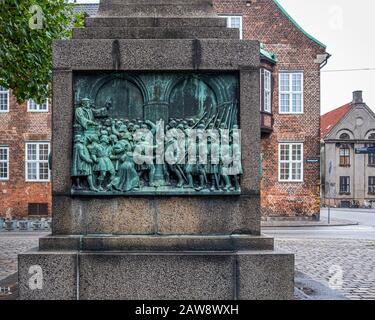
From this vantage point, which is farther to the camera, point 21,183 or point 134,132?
point 21,183

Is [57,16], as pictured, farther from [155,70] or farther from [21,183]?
[21,183]

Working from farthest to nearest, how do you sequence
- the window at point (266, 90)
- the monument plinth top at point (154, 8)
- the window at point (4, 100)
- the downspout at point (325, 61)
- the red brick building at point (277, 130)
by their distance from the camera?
the downspout at point (325, 61), the window at point (4, 100), the red brick building at point (277, 130), the window at point (266, 90), the monument plinth top at point (154, 8)

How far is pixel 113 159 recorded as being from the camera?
285 inches

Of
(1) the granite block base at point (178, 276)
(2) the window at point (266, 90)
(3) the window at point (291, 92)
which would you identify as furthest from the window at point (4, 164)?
(1) the granite block base at point (178, 276)

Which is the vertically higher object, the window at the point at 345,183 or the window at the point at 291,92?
the window at the point at 291,92

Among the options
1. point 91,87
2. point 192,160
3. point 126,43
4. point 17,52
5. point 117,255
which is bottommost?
point 117,255

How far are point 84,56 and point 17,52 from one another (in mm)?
5616

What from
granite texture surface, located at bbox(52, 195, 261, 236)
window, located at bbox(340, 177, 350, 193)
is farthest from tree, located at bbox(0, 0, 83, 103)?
window, located at bbox(340, 177, 350, 193)

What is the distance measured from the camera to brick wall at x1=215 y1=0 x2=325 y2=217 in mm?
31297

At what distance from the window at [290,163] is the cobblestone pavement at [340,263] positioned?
12.3 metres

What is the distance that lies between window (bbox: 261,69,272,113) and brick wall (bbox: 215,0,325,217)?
3.96 feet

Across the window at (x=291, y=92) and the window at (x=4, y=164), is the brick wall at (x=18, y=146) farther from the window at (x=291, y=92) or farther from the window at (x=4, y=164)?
the window at (x=291, y=92)

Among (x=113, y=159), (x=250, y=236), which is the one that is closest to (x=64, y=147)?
(x=113, y=159)

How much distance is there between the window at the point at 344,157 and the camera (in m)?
67.5
